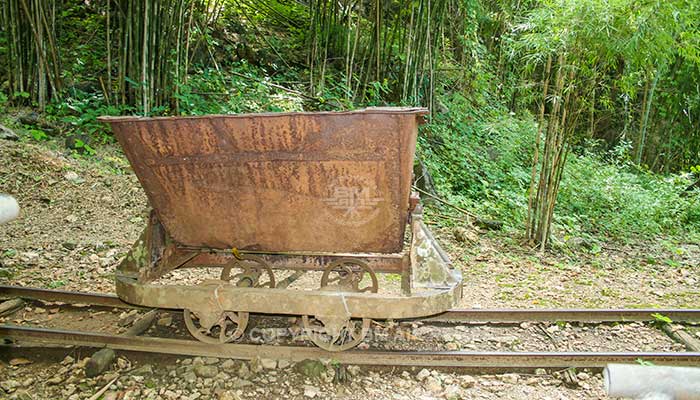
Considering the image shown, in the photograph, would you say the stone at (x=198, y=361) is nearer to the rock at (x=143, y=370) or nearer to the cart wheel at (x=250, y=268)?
the rock at (x=143, y=370)

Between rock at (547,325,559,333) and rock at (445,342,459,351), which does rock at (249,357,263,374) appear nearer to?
rock at (445,342,459,351)

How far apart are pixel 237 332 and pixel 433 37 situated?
23.4 ft

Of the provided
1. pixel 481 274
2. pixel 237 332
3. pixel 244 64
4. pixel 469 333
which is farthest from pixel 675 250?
pixel 244 64

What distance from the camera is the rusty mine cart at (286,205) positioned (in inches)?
124

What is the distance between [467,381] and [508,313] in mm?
1052

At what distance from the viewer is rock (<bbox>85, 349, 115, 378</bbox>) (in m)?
3.25

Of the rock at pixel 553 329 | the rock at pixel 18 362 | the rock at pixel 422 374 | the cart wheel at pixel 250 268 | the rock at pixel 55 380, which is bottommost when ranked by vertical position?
the rock at pixel 18 362

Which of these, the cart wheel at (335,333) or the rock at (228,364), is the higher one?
the cart wheel at (335,333)

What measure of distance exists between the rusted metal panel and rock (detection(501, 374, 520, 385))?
1104 mm

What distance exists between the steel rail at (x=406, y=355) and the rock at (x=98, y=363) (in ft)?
0.50

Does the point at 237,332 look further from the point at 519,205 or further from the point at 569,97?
the point at 519,205

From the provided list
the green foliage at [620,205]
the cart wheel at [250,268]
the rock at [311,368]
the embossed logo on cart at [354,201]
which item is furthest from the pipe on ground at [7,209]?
the green foliage at [620,205]

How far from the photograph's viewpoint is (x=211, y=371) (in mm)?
3320

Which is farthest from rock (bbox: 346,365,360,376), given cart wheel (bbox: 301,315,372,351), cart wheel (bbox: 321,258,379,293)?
cart wheel (bbox: 321,258,379,293)
